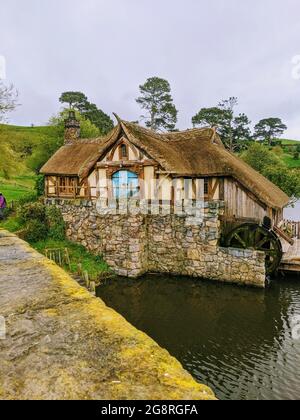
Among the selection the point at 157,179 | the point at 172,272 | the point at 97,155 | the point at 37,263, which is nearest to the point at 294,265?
the point at 172,272

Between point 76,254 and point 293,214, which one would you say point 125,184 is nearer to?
point 76,254

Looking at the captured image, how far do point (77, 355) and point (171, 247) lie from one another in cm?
1423

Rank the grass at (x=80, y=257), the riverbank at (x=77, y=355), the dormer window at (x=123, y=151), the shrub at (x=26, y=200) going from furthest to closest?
1. the shrub at (x=26, y=200)
2. the dormer window at (x=123, y=151)
3. the grass at (x=80, y=257)
4. the riverbank at (x=77, y=355)

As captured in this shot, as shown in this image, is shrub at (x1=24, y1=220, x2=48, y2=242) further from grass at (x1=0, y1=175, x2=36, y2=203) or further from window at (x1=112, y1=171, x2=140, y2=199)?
grass at (x1=0, y1=175, x2=36, y2=203)

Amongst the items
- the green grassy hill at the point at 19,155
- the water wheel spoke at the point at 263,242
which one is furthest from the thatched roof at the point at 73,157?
the water wheel spoke at the point at 263,242

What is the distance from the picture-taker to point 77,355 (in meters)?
1.92

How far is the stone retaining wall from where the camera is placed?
14.4 metres

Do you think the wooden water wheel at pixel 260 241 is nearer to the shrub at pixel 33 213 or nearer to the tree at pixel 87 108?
the shrub at pixel 33 213

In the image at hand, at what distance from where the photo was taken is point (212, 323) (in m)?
11.0

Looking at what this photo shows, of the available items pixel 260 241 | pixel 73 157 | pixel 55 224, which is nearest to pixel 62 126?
pixel 73 157

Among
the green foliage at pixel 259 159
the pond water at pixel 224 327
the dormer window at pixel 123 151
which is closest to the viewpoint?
the pond water at pixel 224 327

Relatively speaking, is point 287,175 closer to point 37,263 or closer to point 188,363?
point 188,363

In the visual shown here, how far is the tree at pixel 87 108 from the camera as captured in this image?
46969mm

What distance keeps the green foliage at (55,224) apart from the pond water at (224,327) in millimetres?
5626
